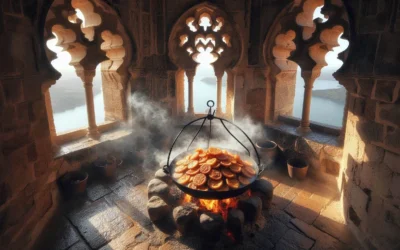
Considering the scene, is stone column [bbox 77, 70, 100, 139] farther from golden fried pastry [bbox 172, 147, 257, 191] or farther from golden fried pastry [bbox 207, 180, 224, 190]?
golden fried pastry [bbox 207, 180, 224, 190]

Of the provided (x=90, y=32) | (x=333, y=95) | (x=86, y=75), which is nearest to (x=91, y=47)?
(x=90, y=32)

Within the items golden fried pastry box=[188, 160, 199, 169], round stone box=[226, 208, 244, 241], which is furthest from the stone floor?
golden fried pastry box=[188, 160, 199, 169]

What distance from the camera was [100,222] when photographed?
3.17 meters

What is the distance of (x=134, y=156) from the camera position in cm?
490

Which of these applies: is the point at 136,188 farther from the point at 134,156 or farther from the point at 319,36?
the point at 319,36

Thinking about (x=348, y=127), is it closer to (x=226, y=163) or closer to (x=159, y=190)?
(x=226, y=163)

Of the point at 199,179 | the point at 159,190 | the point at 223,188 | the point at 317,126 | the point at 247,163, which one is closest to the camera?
the point at 223,188

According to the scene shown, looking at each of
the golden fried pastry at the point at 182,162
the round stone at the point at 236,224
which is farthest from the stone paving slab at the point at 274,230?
the golden fried pastry at the point at 182,162

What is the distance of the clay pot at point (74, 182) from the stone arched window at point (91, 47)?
0.77m

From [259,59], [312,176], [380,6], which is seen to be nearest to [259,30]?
[259,59]

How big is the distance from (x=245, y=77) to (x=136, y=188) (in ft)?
10.0

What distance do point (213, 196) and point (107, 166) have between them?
7.86 ft

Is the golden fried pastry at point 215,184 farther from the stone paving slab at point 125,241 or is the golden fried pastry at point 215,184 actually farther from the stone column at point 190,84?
the stone column at point 190,84

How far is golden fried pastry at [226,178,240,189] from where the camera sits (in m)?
2.71
